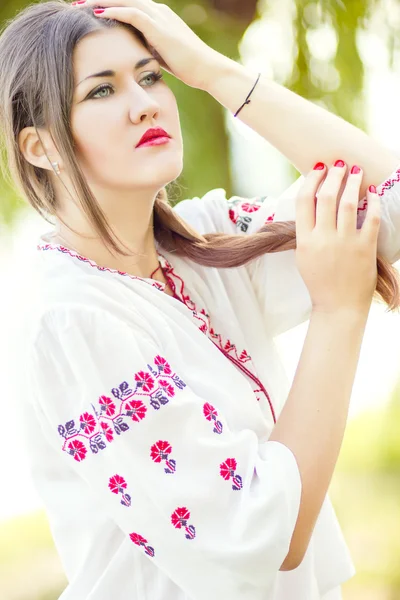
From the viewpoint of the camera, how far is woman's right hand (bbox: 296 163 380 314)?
95 cm

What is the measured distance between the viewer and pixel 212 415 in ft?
2.92

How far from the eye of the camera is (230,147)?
2.11 m

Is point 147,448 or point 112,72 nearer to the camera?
point 147,448

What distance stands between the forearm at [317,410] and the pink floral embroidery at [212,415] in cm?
7

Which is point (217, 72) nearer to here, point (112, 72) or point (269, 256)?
point (112, 72)

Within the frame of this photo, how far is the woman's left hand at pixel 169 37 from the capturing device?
1.03 metres

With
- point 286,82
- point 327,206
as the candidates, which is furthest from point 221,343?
point 286,82

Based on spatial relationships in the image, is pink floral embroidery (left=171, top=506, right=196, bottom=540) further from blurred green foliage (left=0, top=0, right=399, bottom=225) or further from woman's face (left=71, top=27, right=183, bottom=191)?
blurred green foliage (left=0, top=0, right=399, bottom=225)

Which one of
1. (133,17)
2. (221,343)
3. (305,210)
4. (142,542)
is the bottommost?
(142,542)

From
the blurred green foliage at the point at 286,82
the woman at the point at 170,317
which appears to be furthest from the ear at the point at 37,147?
the blurred green foliage at the point at 286,82

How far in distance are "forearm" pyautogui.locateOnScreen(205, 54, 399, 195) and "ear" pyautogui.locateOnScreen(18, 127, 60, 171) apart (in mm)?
222

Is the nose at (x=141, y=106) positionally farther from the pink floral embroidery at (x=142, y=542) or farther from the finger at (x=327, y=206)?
the pink floral embroidery at (x=142, y=542)

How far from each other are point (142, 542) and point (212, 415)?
16cm

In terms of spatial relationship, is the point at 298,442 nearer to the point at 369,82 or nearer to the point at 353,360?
the point at 353,360
